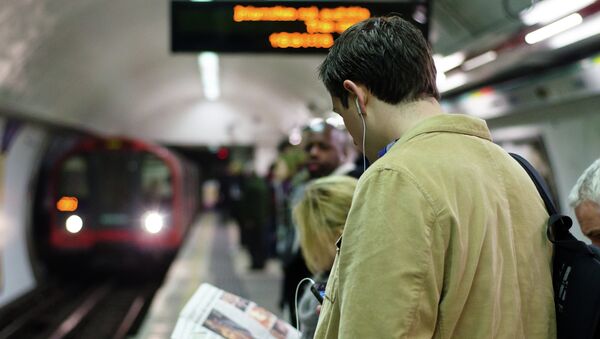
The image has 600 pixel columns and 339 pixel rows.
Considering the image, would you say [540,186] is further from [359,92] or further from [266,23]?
[266,23]

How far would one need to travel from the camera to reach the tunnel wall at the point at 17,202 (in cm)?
1103

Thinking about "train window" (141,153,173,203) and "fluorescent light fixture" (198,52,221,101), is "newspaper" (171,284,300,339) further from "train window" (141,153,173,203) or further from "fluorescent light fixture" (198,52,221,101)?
"train window" (141,153,173,203)

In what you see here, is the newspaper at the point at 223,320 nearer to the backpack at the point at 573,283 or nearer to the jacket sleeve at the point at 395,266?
→ the jacket sleeve at the point at 395,266

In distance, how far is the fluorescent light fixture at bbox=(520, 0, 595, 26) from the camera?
15.6 ft

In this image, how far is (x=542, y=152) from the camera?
23.2ft

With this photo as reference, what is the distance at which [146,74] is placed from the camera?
644 inches

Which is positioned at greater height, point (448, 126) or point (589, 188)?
point (448, 126)

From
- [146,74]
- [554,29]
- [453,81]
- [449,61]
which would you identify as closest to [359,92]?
[554,29]

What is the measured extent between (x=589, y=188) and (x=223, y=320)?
48.4 inches

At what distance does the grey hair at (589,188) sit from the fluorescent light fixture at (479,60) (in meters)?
4.56

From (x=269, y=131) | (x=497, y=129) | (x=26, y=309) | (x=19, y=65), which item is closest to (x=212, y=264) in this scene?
(x=26, y=309)

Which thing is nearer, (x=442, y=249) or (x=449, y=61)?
(x=442, y=249)

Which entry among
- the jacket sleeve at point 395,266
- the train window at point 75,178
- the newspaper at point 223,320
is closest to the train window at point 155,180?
the train window at point 75,178

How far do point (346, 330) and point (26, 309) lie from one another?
11.4 m
